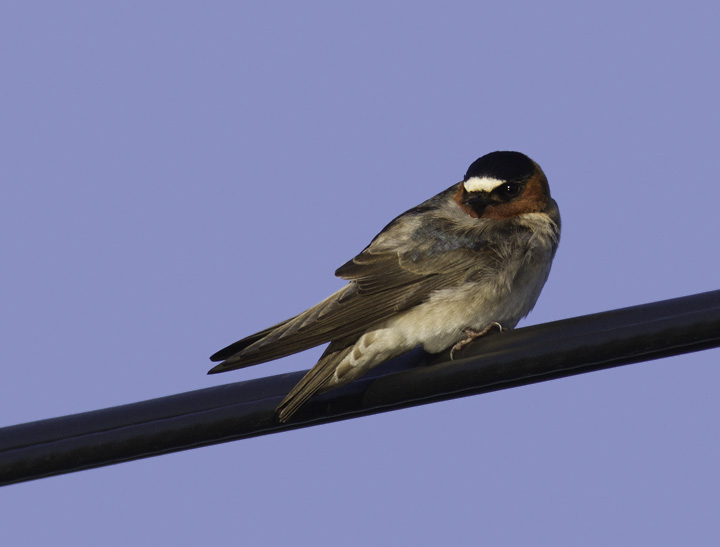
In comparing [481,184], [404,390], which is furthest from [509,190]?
[404,390]

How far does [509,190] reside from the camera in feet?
18.0

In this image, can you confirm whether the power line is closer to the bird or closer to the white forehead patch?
the bird

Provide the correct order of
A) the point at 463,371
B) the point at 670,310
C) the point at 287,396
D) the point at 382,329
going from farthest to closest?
the point at 382,329 → the point at 287,396 → the point at 463,371 → the point at 670,310

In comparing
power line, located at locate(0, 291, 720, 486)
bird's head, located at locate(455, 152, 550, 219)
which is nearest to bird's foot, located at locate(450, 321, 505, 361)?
bird's head, located at locate(455, 152, 550, 219)

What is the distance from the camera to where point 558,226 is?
18.2ft

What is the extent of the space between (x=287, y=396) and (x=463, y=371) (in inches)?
25.5

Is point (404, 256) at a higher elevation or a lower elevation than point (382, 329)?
higher

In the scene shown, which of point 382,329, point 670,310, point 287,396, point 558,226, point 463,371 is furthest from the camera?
point 558,226

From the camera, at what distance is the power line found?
3.28 m

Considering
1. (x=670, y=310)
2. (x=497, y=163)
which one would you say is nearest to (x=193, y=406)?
(x=670, y=310)

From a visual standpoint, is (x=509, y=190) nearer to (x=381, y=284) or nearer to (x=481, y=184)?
(x=481, y=184)

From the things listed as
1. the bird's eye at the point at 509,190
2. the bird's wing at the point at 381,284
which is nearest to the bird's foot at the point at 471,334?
the bird's wing at the point at 381,284

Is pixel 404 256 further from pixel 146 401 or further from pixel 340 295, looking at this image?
pixel 146 401

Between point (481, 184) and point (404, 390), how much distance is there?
71.5 inches
